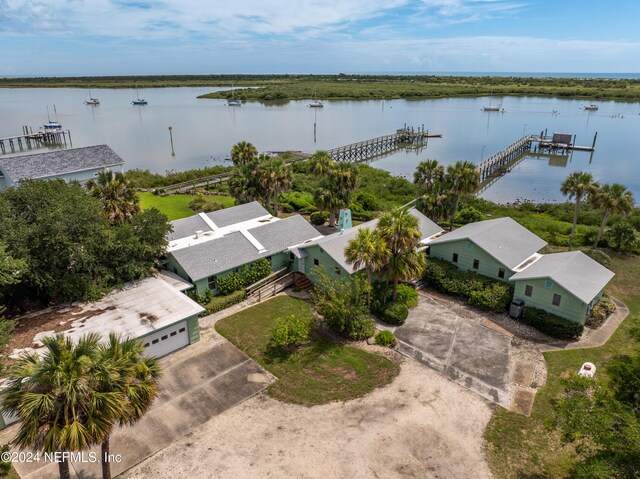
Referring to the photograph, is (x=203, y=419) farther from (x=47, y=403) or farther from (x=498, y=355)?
(x=498, y=355)

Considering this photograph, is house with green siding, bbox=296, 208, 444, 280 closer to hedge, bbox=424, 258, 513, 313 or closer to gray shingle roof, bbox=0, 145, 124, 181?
hedge, bbox=424, 258, 513, 313

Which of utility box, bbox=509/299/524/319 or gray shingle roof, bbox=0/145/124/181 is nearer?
utility box, bbox=509/299/524/319

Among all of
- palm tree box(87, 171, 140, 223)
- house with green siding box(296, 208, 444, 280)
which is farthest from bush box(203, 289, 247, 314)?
palm tree box(87, 171, 140, 223)

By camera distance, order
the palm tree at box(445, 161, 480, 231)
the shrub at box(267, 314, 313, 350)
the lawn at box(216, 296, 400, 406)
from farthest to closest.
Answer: the palm tree at box(445, 161, 480, 231)
the shrub at box(267, 314, 313, 350)
the lawn at box(216, 296, 400, 406)

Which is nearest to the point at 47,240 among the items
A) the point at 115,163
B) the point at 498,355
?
the point at 498,355

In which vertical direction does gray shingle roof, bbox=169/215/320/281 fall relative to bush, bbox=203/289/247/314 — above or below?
above

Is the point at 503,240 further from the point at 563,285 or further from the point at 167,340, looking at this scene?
the point at 167,340

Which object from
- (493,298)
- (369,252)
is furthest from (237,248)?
(493,298)
